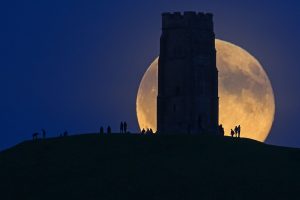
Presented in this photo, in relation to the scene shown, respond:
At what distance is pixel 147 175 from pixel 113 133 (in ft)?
41.9

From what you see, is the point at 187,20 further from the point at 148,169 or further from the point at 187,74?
the point at 148,169

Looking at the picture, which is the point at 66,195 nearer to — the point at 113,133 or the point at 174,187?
the point at 174,187

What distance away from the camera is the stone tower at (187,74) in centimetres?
14288

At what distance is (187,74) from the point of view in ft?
470

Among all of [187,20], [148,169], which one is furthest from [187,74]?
[148,169]

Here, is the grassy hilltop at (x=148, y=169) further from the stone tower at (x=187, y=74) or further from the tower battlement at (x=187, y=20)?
the tower battlement at (x=187, y=20)

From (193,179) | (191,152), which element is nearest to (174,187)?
(193,179)

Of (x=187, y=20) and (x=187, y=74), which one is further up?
(x=187, y=20)

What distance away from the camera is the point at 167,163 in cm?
11188

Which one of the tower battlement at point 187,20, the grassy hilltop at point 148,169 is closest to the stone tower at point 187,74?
the tower battlement at point 187,20

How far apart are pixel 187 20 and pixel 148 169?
36.9m

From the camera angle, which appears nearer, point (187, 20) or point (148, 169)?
point (148, 169)

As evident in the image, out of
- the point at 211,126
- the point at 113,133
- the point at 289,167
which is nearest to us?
the point at 289,167

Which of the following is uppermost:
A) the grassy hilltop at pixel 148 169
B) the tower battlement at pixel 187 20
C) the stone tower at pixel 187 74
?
the tower battlement at pixel 187 20
